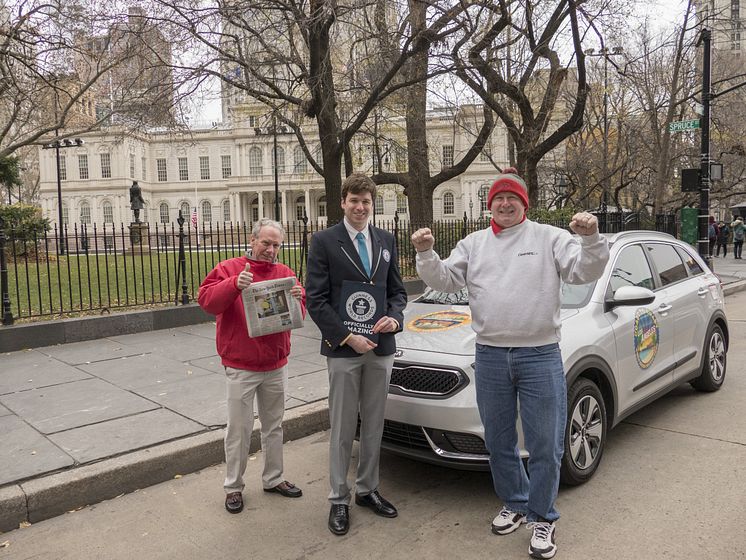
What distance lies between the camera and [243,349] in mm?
3842

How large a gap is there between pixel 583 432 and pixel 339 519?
1709 mm

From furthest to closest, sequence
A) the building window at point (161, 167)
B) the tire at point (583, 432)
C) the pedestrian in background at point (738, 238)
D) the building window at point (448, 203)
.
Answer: the building window at point (161, 167)
the building window at point (448, 203)
the pedestrian in background at point (738, 238)
the tire at point (583, 432)

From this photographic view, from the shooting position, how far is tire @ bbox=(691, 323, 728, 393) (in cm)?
600

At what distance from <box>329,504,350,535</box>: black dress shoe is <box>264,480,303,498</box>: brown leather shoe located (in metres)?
0.50

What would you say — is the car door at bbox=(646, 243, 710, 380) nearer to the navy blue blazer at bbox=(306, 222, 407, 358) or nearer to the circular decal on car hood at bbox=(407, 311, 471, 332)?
the circular decal on car hood at bbox=(407, 311, 471, 332)

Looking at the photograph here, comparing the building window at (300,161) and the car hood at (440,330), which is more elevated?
the building window at (300,161)

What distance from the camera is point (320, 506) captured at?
4.00 m

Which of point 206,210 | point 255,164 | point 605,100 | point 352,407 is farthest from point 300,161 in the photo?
point 206,210

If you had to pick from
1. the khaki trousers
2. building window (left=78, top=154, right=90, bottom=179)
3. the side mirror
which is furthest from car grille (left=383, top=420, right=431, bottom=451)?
building window (left=78, top=154, right=90, bottom=179)

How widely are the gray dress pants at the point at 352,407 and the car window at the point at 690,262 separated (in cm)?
394

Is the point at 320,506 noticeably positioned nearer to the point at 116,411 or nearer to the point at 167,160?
the point at 116,411

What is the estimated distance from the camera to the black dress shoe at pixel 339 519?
3576 millimetres

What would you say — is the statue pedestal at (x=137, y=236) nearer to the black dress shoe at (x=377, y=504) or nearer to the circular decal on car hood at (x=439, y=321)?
the circular decal on car hood at (x=439, y=321)

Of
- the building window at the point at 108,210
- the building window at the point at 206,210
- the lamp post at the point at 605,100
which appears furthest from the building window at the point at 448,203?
the lamp post at the point at 605,100
